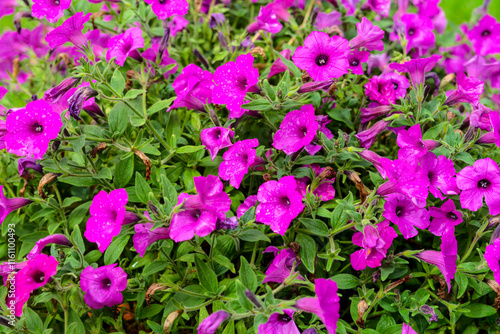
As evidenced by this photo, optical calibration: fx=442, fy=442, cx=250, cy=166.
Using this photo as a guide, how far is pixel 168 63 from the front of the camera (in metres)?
2.28

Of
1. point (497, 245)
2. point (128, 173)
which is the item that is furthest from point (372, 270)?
point (128, 173)

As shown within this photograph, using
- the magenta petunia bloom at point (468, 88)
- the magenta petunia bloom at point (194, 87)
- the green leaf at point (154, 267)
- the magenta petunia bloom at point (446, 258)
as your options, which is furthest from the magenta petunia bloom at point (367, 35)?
the green leaf at point (154, 267)

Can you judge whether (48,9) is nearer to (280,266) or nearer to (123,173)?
(123,173)

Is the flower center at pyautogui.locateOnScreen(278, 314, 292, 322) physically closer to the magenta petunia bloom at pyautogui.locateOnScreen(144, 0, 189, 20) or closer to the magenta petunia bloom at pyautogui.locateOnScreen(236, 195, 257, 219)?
the magenta petunia bloom at pyautogui.locateOnScreen(236, 195, 257, 219)

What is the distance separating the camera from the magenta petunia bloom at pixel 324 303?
126cm

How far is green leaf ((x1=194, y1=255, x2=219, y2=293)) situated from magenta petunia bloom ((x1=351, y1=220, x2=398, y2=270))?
52cm

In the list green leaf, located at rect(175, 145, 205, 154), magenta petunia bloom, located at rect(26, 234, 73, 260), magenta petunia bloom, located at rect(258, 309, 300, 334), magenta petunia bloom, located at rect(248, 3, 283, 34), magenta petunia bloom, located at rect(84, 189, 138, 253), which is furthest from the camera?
magenta petunia bloom, located at rect(248, 3, 283, 34)

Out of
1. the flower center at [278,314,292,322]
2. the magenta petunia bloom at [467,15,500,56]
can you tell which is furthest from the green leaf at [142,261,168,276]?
the magenta petunia bloom at [467,15,500,56]

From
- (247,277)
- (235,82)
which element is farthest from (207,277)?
(235,82)

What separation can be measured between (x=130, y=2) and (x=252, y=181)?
125 cm

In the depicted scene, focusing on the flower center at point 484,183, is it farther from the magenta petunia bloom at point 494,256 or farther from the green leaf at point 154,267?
the green leaf at point 154,267

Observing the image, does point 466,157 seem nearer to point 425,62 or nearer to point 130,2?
point 425,62

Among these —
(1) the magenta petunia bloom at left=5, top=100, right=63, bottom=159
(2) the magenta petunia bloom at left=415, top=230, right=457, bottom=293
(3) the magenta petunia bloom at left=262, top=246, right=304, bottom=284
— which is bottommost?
(3) the magenta petunia bloom at left=262, top=246, right=304, bottom=284

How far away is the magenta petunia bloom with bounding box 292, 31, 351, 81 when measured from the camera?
1.73 m
